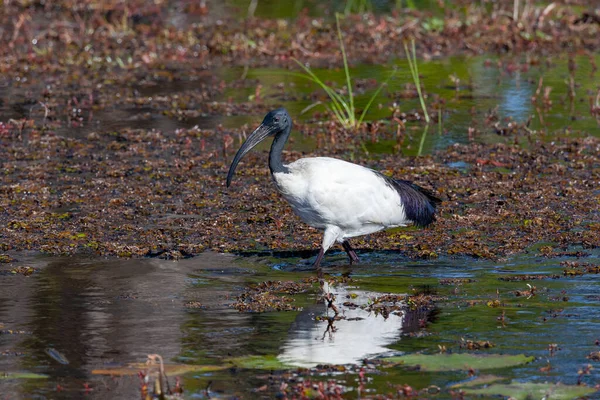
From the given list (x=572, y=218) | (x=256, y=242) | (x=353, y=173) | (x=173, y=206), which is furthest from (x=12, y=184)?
(x=572, y=218)

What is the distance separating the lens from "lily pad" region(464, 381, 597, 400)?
5.41 m

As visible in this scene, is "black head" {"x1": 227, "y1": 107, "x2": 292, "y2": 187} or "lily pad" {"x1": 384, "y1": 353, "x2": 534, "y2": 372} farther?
"black head" {"x1": 227, "y1": 107, "x2": 292, "y2": 187}

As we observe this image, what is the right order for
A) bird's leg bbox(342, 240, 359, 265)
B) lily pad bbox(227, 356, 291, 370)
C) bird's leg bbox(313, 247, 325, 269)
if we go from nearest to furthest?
1. lily pad bbox(227, 356, 291, 370)
2. bird's leg bbox(313, 247, 325, 269)
3. bird's leg bbox(342, 240, 359, 265)

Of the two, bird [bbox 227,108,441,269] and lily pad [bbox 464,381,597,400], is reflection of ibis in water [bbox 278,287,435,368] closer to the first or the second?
lily pad [bbox 464,381,597,400]

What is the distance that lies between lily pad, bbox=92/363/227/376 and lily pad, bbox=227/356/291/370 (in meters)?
0.11

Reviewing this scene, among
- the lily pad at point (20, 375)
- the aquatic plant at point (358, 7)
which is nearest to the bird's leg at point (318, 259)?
the lily pad at point (20, 375)

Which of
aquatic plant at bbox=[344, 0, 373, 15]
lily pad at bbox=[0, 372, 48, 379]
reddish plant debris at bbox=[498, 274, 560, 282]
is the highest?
aquatic plant at bbox=[344, 0, 373, 15]

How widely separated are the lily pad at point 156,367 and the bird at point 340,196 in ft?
8.27

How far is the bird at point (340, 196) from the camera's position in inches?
328

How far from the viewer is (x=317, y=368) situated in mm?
5980

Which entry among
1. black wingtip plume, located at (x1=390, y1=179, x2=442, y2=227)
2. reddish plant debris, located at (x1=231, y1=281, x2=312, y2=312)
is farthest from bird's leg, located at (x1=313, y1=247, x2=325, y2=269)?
black wingtip plume, located at (x1=390, y1=179, x2=442, y2=227)

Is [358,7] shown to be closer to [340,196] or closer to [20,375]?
[340,196]

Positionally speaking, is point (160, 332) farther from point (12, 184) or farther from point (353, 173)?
point (12, 184)

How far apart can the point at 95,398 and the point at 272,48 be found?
12.3 metres
